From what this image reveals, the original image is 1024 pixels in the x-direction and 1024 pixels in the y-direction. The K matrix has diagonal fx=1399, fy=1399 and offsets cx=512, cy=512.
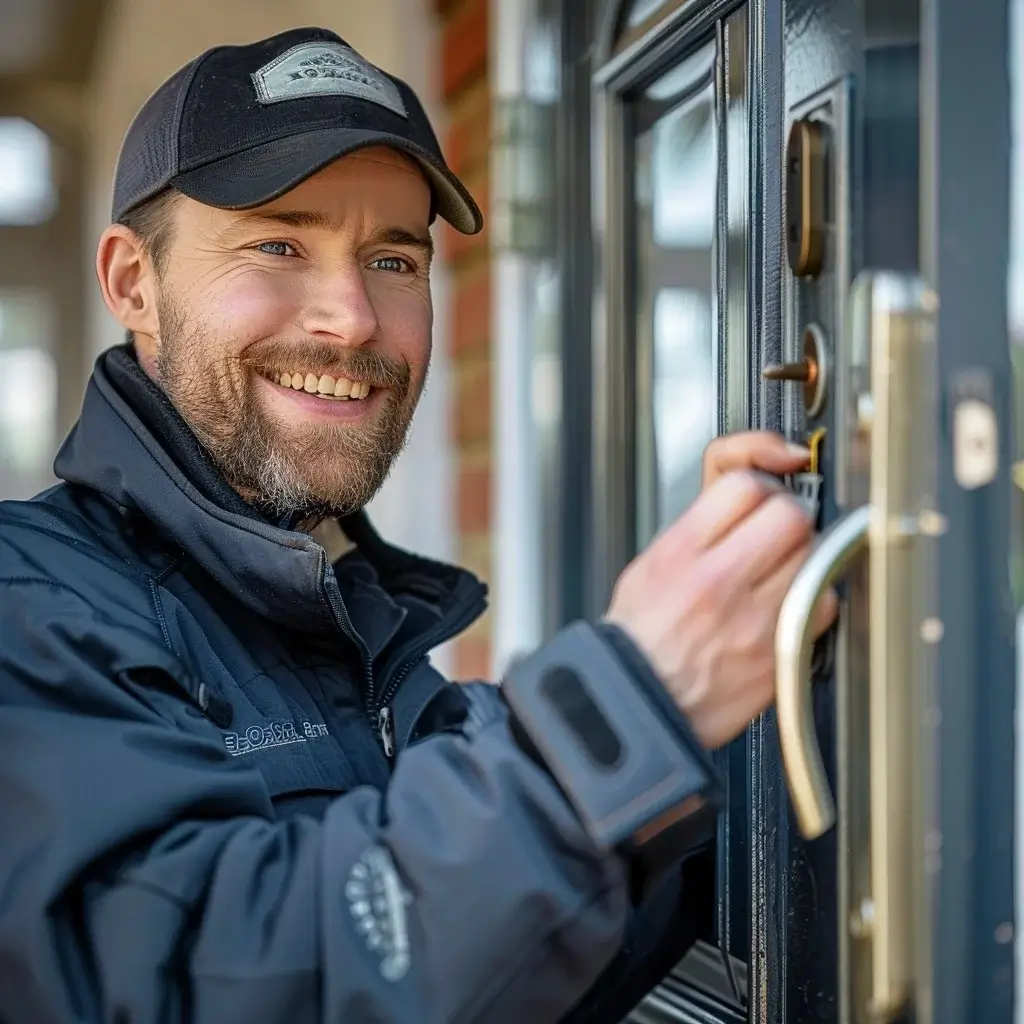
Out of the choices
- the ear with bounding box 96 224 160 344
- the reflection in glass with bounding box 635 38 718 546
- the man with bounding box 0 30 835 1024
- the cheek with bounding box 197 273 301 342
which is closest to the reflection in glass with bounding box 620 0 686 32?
the reflection in glass with bounding box 635 38 718 546

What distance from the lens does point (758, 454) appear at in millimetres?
1054

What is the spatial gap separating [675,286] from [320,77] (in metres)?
0.52

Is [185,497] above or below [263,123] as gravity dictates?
below

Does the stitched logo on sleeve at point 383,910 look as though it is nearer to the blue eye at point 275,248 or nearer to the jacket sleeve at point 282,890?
the jacket sleeve at point 282,890

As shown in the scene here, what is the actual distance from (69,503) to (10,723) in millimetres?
322

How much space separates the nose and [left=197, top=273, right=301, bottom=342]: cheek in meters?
0.02

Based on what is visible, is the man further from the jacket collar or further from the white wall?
the white wall

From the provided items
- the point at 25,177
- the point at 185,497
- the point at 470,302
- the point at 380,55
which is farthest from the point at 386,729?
the point at 25,177

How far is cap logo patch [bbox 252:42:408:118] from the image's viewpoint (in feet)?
4.56

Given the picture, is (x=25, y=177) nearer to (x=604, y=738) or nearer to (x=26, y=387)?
(x=26, y=387)

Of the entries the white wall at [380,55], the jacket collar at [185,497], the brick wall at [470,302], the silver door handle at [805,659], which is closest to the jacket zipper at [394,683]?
the jacket collar at [185,497]

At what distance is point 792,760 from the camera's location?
85 centimetres

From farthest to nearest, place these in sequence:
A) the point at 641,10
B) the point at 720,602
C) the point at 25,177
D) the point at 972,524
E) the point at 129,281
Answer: the point at 25,177 → the point at 641,10 → the point at 129,281 → the point at 720,602 → the point at 972,524

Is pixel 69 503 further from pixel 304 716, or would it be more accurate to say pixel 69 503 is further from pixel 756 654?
pixel 756 654
